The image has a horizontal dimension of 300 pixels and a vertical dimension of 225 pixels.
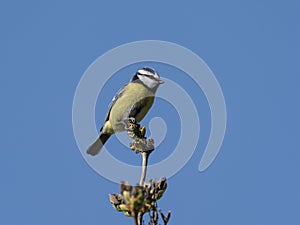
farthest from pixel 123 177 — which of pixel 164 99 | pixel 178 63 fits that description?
pixel 164 99

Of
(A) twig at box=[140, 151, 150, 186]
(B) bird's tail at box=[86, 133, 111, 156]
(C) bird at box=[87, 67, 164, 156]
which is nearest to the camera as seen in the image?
(A) twig at box=[140, 151, 150, 186]

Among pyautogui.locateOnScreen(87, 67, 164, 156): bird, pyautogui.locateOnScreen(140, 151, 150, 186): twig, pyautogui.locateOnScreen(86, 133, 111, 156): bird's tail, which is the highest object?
pyautogui.locateOnScreen(87, 67, 164, 156): bird

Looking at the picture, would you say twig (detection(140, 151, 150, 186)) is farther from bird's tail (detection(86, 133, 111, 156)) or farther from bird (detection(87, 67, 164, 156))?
bird (detection(87, 67, 164, 156))

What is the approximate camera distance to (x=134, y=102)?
655 cm

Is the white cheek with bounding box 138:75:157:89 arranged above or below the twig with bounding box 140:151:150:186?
above

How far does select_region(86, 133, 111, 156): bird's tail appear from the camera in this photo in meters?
5.18

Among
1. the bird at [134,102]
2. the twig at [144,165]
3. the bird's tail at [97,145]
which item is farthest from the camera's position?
the bird at [134,102]

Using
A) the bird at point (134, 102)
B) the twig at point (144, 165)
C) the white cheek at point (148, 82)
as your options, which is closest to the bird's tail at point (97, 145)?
the bird at point (134, 102)

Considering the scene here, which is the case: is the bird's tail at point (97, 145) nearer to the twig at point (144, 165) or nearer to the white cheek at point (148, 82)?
the white cheek at point (148, 82)

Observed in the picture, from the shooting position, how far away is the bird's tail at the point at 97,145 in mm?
5175

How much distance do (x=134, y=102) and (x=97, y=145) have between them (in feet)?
3.73

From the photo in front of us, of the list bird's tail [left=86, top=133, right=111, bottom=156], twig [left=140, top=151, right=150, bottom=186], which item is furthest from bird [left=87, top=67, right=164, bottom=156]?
twig [left=140, top=151, right=150, bottom=186]

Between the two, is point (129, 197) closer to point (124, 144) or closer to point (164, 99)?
point (124, 144)

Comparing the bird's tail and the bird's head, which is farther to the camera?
the bird's head
